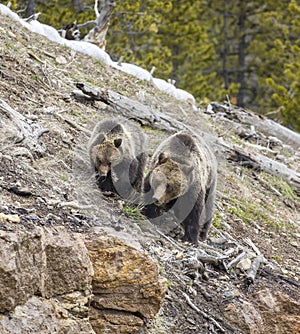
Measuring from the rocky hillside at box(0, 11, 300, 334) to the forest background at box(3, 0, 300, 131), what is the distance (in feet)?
31.0

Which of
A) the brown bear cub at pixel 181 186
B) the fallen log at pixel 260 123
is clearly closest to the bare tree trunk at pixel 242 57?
the fallen log at pixel 260 123

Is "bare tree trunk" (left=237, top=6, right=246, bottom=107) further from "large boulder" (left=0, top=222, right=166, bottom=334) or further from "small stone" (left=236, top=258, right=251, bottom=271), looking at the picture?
"large boulder" (left=0, top=222, right=166, bottom=334)

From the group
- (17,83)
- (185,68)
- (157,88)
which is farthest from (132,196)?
(185,68)

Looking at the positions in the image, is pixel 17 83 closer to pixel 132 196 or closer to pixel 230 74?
pixel 132 196

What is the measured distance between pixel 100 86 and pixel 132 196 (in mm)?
4632

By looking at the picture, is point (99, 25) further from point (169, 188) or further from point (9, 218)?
point (9, 218)

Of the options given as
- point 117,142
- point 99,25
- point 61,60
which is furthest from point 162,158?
point 99,25

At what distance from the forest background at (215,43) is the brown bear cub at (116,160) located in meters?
11.3

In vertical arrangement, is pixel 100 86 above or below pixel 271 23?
below

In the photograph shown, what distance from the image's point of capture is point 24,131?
23.5ft

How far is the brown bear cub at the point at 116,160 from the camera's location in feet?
24.3

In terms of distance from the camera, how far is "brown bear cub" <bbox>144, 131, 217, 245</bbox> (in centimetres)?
704

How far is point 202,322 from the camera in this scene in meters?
5.88

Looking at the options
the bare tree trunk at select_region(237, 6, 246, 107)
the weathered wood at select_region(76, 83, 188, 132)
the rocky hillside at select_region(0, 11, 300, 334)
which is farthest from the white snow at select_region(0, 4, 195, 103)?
the bare tree trunk at select_region(237, 6, 246, 107)
